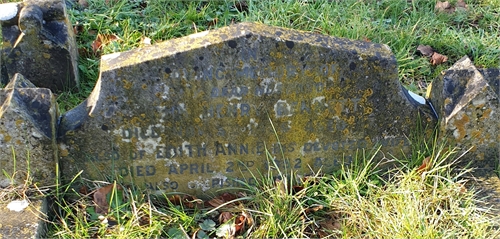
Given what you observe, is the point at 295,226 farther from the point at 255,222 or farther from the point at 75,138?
the point at 75,138

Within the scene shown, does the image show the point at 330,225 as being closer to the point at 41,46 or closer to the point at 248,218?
the point at 248,218

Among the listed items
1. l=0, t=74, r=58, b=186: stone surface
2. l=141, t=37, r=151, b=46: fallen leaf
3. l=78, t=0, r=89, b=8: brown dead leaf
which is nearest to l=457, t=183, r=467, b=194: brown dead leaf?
l=0, t=74, r=58, b=186: stone surface

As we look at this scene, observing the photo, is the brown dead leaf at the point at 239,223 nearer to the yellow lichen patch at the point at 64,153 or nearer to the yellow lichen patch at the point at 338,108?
the yellow lichen patch at the point at 338,108

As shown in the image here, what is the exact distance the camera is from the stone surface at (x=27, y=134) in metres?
2.56

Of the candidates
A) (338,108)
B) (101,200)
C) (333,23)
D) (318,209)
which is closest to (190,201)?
(101,200)

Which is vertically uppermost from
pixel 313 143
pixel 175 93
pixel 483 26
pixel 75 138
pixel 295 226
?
pixel 175 93

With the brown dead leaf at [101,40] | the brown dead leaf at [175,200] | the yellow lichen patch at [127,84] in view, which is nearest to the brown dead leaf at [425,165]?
the brown dead leaf at [175,200]

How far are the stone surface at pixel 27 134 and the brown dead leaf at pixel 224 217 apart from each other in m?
0.87

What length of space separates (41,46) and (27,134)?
1295mm

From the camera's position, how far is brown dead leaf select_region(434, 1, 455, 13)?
197 inches

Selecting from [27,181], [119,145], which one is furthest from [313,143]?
[27,181]

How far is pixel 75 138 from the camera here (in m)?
2.70

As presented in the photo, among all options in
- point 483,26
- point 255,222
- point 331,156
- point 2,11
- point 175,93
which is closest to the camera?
point 175,93

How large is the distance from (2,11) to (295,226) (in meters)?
2.46
